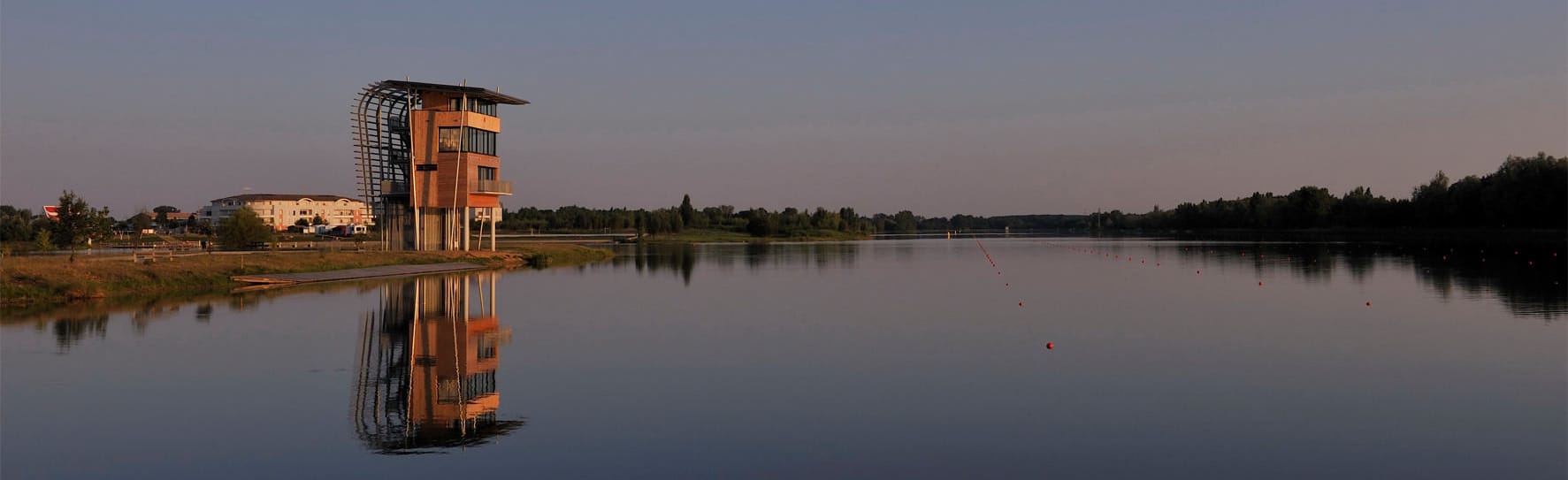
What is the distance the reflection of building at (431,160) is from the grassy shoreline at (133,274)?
737 centimetres

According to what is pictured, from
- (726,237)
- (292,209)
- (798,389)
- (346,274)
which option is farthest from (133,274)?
(292,209)

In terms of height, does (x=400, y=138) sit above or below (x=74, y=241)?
above

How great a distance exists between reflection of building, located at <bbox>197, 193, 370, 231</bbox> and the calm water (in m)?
165

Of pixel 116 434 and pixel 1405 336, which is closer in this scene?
pixel 116 434

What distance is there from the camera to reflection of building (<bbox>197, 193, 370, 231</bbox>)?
178000 millimetres

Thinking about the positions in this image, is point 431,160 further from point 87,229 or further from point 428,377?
point 428,377

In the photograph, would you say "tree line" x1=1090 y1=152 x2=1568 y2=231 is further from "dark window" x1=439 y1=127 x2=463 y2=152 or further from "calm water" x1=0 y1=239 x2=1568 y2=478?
"dark window" x1=439 y1=127 x2=463 y2=152

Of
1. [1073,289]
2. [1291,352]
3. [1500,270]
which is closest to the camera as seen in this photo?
[1291,352]

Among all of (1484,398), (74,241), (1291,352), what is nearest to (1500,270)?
(1291,352)

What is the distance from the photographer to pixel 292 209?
604ft

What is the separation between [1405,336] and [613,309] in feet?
69.9

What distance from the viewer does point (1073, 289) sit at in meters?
37.7

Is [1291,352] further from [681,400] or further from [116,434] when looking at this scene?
[116,434]

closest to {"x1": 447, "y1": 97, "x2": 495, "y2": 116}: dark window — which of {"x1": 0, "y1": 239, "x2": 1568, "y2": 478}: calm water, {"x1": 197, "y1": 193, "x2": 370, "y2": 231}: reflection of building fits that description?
{"x1": 0, "y1": 239, "x2": 1568, "y2": 478}: calm water
